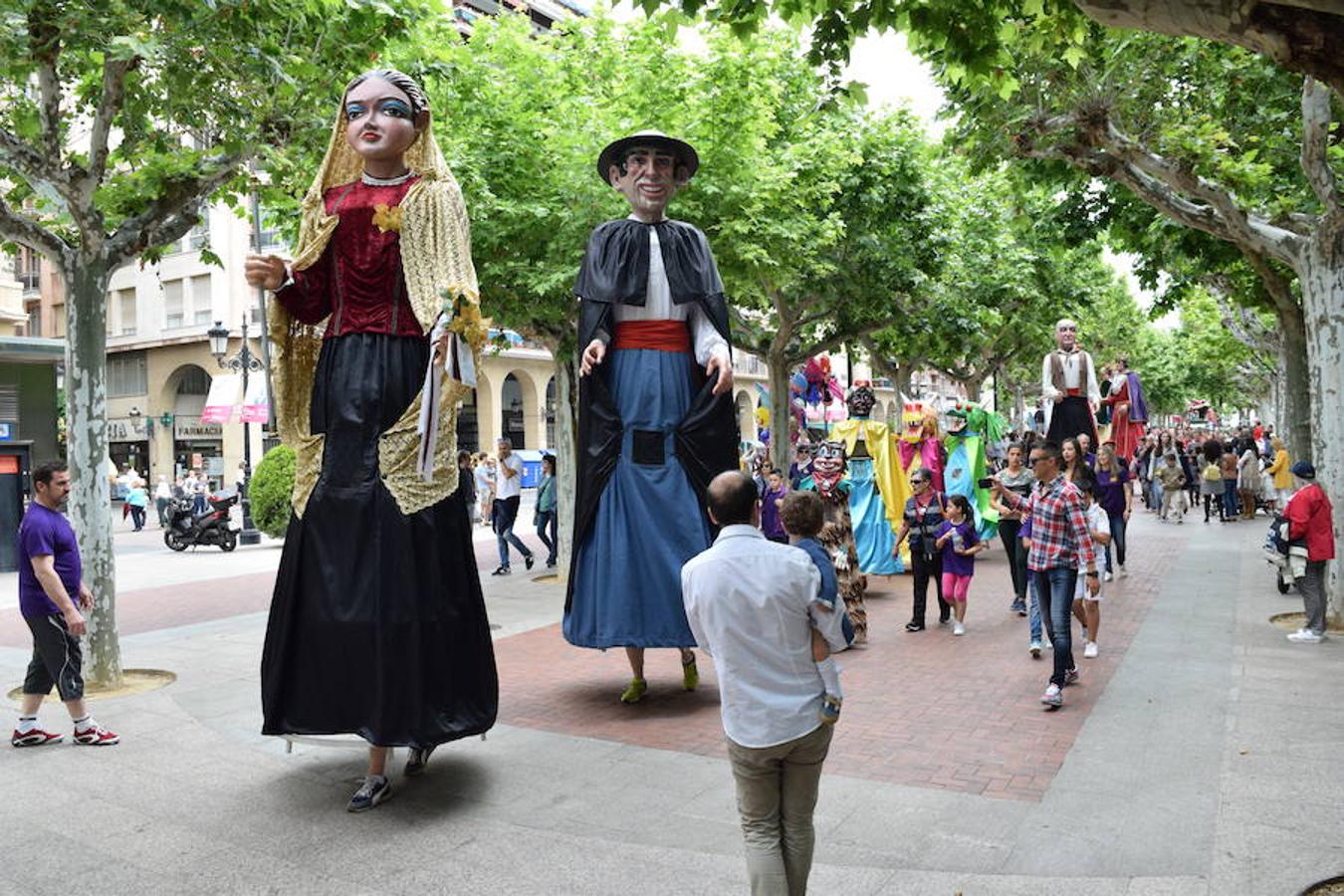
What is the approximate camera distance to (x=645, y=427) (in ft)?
21.3

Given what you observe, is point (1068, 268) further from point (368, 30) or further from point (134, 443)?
point (134, 443)

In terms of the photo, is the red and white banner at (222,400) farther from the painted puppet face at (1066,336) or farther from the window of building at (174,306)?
the painted puppet face at (1066,336)

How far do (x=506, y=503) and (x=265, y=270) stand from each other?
10503mm

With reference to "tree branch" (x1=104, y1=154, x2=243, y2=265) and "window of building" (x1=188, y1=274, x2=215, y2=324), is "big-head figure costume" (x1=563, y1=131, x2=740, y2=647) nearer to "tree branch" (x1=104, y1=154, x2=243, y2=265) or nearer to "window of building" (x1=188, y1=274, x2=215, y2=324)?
"tree branch" (x1=104, y1=154, x2=243, y2=265)

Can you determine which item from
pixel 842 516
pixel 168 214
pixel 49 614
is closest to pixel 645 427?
pixel 842 516

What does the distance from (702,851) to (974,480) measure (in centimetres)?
1093

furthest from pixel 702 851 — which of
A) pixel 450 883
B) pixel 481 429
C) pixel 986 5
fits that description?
pixel 481 429

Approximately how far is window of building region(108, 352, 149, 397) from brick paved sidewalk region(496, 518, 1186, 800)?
3424 cm

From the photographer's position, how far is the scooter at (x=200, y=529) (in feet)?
67.2

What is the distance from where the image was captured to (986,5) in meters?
5.88

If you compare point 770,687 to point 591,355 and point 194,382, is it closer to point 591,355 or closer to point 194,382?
point 591,355

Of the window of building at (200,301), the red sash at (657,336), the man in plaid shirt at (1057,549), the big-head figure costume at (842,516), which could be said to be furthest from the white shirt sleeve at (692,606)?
the window of building at (200,301)

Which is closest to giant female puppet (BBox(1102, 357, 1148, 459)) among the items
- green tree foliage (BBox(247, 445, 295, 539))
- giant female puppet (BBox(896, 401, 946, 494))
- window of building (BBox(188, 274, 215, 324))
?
giant female puppet (BBox(896, 401, 946, 494))

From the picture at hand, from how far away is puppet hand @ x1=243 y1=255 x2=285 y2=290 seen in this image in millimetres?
5074
